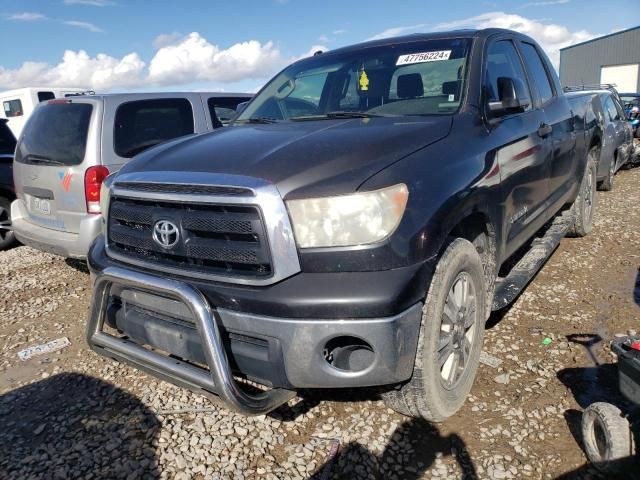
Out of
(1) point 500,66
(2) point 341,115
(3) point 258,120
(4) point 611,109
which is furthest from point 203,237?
(4) point 611,109

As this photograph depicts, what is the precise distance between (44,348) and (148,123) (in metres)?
2.41

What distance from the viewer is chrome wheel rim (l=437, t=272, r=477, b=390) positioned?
2.56 meters

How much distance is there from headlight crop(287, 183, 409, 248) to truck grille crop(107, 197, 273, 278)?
17cm

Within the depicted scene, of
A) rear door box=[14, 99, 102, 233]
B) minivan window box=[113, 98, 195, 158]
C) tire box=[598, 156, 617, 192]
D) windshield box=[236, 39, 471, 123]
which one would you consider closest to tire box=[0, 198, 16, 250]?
rear door box=[14, 99, 102, 233]

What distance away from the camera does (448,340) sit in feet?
8.50

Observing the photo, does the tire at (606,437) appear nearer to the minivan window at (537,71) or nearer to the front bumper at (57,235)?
the minivan window at (537,71)

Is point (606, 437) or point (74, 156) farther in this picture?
point (74, 156)

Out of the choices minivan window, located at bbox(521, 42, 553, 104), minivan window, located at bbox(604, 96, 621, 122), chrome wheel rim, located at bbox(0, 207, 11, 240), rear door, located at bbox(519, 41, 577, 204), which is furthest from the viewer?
minivan window, located at bbox(604, 96, 621, 122)

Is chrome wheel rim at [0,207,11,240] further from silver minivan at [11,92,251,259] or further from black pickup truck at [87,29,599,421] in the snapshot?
black pickup truck at [87,29,599,421]

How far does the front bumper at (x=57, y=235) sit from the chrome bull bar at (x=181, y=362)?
161cm

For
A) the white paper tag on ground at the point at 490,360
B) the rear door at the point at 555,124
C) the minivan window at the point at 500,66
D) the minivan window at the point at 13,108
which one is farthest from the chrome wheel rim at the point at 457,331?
the minivan window at the point at 13,108

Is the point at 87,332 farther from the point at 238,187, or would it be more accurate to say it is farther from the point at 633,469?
the point at 633,469

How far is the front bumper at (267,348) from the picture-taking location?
2.09 meters

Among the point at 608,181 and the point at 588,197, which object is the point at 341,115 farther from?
the point at 608,181
